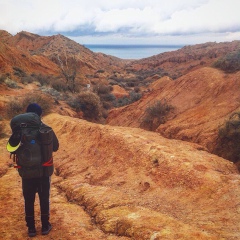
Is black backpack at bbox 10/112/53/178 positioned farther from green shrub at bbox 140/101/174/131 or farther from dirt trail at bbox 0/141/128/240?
green shrub at bbox 140/101/174/131

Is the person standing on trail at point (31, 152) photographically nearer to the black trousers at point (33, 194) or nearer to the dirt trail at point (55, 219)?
the black trousers at point (33, 194)

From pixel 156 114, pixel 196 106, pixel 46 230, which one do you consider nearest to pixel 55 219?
pixel 46 230

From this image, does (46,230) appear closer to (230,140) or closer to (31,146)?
(31,146)

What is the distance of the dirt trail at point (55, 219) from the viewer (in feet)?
15.3

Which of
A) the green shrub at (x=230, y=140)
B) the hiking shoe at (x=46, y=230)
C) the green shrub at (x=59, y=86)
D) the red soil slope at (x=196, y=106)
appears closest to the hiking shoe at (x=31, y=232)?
the hiking shoe at (x=46, y=230)

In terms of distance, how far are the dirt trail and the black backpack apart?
1111 millimetres

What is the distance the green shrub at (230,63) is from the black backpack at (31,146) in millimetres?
16448

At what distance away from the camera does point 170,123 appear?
49.7 ft

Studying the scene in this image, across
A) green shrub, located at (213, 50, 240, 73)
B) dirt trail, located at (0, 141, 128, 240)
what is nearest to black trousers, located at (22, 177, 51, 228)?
dirt trail, located at (0, 141, 128, 240)

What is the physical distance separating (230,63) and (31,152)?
56.6 ft

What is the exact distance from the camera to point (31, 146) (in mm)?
4266

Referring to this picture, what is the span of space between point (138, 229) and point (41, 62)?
4279 cm

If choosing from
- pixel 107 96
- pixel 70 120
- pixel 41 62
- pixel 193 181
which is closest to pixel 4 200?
pixel 193 181

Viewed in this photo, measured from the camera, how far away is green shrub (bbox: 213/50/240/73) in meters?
18.3
